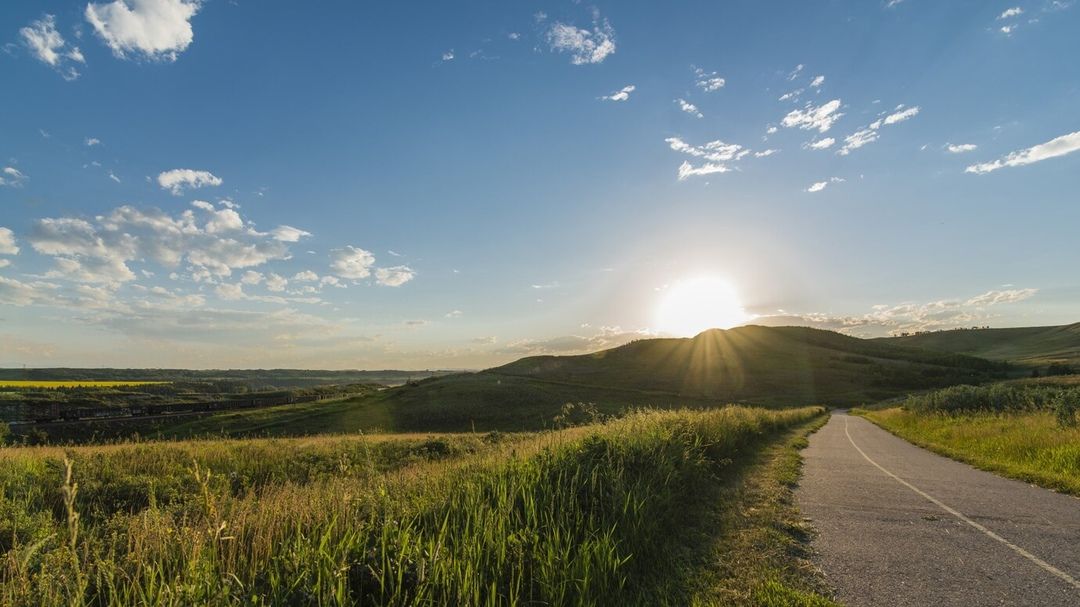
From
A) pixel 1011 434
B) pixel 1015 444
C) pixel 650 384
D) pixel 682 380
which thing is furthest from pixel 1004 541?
Result: pixel 682 380


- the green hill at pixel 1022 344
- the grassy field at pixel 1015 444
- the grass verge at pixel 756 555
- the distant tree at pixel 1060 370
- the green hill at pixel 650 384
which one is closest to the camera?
the grass verge at pixel 756 555

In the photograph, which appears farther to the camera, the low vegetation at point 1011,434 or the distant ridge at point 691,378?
the distant ridge at point 691,378

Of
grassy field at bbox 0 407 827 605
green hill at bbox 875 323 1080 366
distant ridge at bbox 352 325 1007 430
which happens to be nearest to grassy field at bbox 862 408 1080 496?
grassy field at bbox 0 407 827 605

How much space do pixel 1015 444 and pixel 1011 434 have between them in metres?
2.04

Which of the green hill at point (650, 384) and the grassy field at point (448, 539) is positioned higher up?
the grassy field at point (448, 539)

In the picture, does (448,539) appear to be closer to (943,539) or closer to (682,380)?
(943,539)

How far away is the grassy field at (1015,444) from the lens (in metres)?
13.2

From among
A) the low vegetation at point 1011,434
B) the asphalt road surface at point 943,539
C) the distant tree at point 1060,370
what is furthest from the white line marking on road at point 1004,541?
the distant tree at point 1060,370

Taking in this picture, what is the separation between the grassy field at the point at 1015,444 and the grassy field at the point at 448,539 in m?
7.32

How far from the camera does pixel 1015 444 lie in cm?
1686

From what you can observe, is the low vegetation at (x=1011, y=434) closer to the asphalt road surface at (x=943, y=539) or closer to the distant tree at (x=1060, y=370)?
the asphalt road surface at (x=943, y=539)

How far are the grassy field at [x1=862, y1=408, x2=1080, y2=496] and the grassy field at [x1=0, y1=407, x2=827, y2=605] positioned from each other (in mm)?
7324

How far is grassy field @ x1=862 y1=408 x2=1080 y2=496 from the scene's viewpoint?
1325 centimetres

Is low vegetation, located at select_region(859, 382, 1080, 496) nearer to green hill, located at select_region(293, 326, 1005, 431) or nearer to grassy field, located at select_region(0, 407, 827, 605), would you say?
grassy field, located at select_region(0, 407, 827, 605)
